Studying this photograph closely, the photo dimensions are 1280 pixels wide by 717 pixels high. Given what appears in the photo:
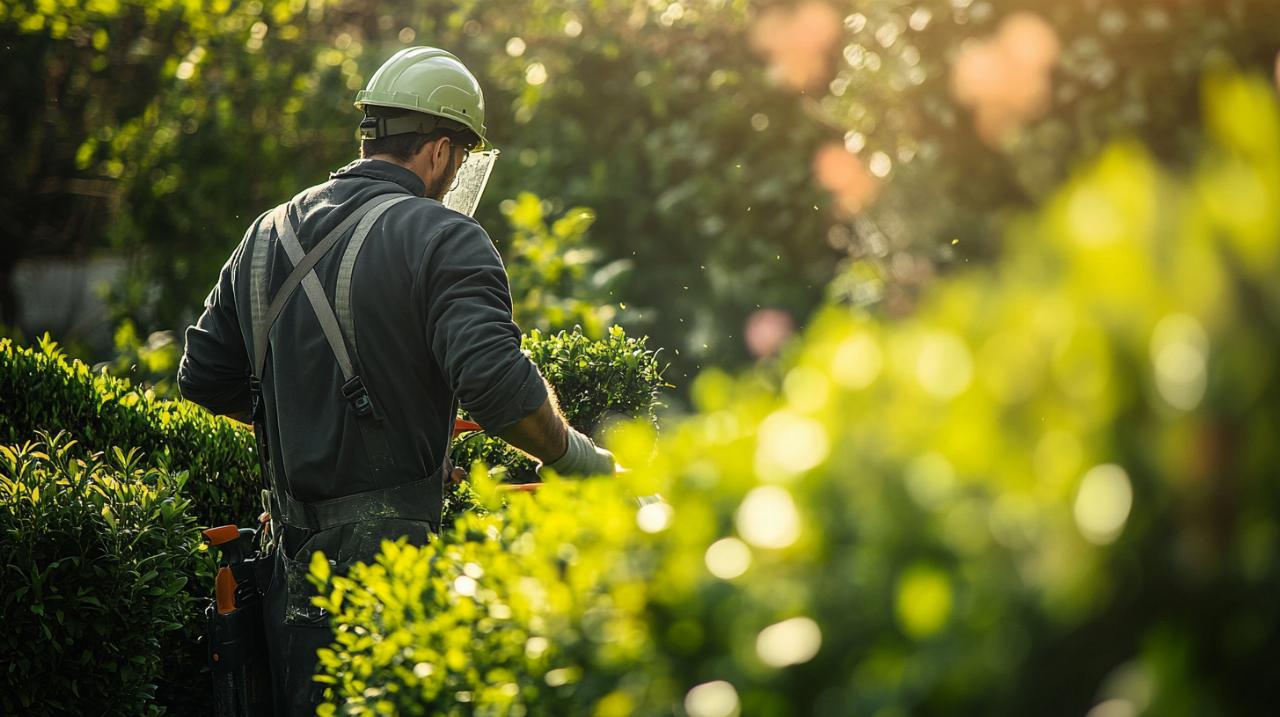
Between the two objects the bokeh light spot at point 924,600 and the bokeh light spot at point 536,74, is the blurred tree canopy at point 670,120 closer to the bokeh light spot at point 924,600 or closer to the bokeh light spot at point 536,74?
the bokeh light spot at point 536,74

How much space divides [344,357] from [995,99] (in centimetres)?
413

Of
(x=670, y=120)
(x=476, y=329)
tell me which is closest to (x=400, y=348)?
(x=476, y=329)

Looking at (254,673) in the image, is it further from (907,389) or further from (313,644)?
(907,389)

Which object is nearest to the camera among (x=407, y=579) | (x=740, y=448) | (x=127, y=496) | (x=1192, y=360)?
(x=1192, y=360)

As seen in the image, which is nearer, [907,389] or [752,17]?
[907,389]

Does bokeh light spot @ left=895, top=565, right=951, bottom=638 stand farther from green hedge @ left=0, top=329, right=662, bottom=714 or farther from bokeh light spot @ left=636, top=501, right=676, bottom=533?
green hedge @ left=0, top=329, right=662, bottom=714

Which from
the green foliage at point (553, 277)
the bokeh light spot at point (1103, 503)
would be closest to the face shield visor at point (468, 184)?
the green foliage at point (553, 277)

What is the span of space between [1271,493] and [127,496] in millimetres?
3237

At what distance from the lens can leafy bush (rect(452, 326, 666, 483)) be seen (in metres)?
4.02

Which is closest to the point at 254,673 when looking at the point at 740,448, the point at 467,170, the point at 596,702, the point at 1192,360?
the point at 467,170

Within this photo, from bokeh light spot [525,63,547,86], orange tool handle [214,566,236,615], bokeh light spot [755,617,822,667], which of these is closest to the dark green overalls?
orange tool handle [214,566,236,615]

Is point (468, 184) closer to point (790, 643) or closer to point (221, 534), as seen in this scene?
point (221, 534)

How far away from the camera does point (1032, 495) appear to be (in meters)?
1.08

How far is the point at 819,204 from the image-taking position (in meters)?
7.40
